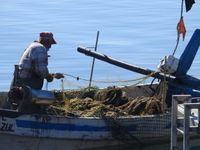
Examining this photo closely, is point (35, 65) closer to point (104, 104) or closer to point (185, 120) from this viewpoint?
point (104, 104)

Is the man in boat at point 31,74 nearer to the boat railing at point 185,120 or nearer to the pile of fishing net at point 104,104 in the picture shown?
the pile of fishing net at point 104,104

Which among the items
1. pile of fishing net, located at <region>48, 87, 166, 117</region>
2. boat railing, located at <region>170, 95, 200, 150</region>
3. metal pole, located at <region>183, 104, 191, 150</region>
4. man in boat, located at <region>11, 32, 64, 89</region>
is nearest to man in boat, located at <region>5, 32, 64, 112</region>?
man in boat, located at <region>11, 32, 64, 89</region>

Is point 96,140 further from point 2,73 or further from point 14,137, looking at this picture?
point 2,73

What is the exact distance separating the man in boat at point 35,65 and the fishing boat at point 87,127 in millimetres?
279

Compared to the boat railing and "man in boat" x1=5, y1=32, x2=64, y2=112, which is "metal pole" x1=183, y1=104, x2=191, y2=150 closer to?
the boat railing

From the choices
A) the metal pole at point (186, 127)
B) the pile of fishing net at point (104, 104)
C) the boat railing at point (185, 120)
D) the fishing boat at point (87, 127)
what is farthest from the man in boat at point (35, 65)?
the metal pole at point (186, 127)

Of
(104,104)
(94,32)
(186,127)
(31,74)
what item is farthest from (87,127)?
(94,32)

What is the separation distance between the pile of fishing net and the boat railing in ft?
8.57

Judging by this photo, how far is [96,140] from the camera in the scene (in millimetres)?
12586

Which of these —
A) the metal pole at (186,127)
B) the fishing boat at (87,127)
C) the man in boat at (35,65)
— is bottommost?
the fishing boat at (87,127)

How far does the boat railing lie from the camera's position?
31.0ft

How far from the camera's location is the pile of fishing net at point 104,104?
13.0 meters

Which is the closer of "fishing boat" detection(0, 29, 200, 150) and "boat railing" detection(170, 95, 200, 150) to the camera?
"boat railing" detection(170, 95, 200, 150)

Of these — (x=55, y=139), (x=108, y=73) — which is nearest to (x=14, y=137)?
(x=55, y=139)
